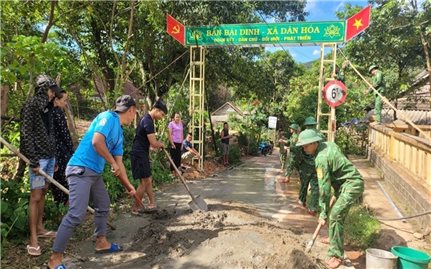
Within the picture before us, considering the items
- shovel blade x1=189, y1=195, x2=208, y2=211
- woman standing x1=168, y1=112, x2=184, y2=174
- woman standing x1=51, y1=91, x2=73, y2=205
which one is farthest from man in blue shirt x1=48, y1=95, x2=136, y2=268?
woman standing x1=168, y1=112, x2=184, y2=174

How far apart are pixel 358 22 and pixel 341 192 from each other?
18.9 ft

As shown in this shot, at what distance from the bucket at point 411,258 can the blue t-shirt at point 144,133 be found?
375 centimetres

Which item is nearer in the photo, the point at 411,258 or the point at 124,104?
the point at 411,258

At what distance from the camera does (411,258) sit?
3836mm

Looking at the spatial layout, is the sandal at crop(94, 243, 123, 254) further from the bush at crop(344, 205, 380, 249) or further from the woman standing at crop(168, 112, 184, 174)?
the woman standing at crop(168, 112, 184, 174)

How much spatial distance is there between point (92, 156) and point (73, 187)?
371 millimetres

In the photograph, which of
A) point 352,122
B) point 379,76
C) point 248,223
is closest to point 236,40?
point 379,76

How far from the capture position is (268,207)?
283 inches

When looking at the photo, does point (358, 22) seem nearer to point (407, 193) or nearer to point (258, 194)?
point (407, 193)

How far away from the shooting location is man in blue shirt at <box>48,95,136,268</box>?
147 inches

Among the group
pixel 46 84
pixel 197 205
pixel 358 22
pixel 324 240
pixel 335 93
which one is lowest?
pixel 324 240

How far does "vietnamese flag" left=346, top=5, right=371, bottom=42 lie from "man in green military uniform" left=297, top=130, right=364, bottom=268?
542cm

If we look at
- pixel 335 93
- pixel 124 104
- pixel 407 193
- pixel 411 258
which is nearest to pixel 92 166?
pixel 124 104

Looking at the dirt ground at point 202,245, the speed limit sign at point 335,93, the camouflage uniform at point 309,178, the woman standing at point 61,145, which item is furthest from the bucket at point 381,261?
the speed limit sign at point 335,93
